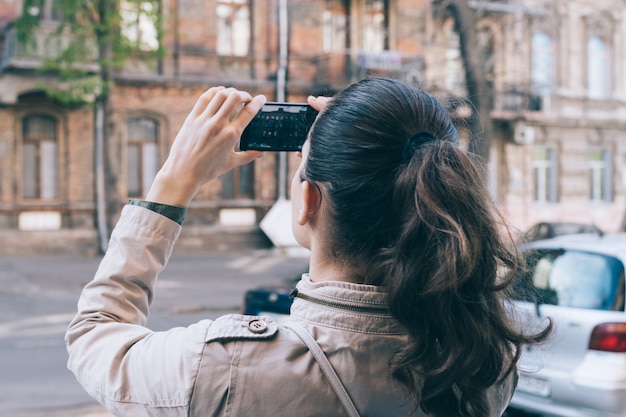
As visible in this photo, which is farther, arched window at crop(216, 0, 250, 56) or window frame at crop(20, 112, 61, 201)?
arched window at crop(216, 0, 250, 56)

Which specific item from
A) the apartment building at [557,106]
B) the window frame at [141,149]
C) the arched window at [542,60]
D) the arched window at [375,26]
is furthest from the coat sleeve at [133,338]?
the arched window at [542,60]

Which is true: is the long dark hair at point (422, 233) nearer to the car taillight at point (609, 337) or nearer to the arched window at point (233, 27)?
the car taillight at point (609, 337)

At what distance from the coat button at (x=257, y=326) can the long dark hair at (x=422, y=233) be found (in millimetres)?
228

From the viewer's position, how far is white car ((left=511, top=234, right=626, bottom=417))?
530cm

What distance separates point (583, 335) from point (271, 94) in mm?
18872

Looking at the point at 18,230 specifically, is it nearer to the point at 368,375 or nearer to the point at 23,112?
the point at 23,112

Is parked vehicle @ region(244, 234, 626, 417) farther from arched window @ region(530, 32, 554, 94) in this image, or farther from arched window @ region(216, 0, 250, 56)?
arched window @ region(530, 32, 554, 94)

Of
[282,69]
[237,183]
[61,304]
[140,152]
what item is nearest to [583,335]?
[61,304]

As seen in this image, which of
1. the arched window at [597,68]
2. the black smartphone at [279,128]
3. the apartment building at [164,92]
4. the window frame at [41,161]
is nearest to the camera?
the black smartphone at [279,128]

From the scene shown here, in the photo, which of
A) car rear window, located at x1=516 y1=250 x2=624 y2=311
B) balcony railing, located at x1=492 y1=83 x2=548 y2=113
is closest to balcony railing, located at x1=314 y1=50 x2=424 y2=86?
balcony railing, located at x1=492 y1=83 x2=548 y2=113

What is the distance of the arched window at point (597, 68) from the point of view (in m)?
29.8

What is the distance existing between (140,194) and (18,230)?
136 inches

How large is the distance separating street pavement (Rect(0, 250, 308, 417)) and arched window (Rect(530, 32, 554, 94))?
38.8 feet

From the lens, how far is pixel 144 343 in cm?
143
